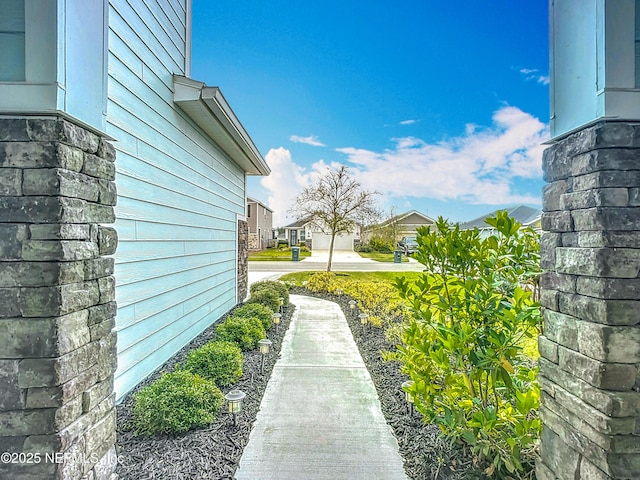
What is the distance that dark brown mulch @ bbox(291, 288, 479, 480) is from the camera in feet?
7.09

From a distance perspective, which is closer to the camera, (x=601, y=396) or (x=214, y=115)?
(x=601, y=396)

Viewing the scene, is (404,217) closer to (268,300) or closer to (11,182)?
(268,300)

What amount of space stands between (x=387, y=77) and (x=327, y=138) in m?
7.79

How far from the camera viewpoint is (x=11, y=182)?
1486 millimetres

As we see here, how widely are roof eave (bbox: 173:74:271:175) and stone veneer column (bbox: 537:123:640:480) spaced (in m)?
4.03

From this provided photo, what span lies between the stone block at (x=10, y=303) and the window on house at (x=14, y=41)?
3.21ft

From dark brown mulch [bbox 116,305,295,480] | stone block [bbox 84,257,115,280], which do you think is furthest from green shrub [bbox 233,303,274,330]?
stone block [bbox 84,257,115,280]

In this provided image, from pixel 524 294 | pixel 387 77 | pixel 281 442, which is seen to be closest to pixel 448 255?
pixel 524 294

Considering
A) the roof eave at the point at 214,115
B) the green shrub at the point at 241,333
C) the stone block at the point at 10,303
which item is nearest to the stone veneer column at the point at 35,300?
the stone block at the point at 10,303

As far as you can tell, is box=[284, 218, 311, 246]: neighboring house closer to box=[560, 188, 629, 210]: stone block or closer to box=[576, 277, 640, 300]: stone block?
box=[560, 188, 629, 210]: stone block

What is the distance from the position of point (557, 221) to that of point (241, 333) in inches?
155

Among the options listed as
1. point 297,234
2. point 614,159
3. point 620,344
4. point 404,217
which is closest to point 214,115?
point 614,159

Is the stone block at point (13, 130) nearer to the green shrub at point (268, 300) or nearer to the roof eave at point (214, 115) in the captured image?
the roof eave at point (214, 115)

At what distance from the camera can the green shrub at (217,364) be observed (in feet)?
11.1
